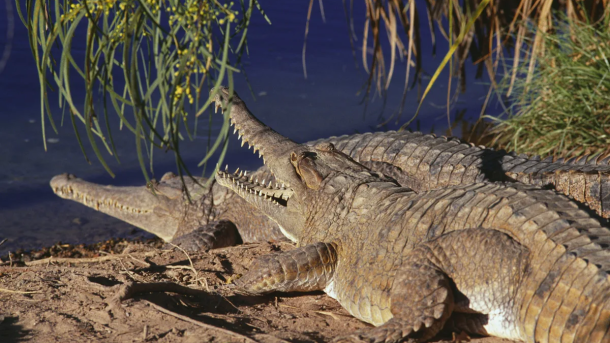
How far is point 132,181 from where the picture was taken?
21.4 ft

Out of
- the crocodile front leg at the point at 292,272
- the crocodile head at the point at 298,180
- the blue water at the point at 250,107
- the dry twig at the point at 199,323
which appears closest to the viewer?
the dry twig at the point at 199,323

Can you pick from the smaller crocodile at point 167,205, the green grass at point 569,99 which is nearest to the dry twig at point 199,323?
the smaller crocodile at point 167,205

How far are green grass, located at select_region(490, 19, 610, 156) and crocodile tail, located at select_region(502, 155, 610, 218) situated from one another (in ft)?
4.37

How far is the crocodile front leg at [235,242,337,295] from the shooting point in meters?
3.14

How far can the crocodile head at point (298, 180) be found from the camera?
136 inches

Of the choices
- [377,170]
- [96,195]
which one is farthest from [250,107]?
[377,170]

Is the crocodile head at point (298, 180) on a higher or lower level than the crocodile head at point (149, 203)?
higher

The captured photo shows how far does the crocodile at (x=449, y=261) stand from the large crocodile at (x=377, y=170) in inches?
44.3

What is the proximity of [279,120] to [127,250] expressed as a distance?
4.39 m

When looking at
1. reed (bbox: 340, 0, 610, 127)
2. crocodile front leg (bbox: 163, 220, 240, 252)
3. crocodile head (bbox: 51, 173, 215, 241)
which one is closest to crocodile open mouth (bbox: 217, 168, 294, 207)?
crocodile front leg (bbox: 163, 220, 240, 252)

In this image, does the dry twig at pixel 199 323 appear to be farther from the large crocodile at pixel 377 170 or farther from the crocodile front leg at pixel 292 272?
the large crocodile at pixel 377 170

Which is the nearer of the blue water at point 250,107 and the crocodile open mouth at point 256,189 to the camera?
the crocodile open mouth at point 256,189

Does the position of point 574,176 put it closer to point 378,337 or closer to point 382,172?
point 382,172

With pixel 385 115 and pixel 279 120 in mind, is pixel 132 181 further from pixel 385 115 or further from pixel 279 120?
pixel 385 115
